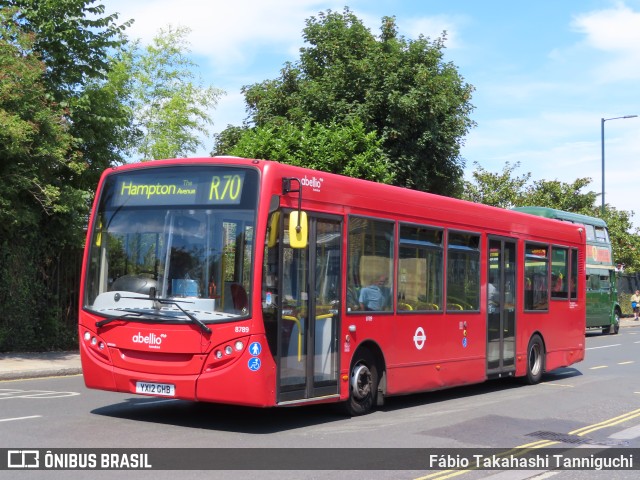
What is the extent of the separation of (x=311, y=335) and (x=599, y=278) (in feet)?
89.4

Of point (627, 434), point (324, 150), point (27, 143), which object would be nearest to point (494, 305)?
point (627, 434)

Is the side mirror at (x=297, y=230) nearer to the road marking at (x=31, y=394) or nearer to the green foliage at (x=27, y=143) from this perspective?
the road marking at (x=31, y=394)

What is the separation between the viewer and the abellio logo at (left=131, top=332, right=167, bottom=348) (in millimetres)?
9500

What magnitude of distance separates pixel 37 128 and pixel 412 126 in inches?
575

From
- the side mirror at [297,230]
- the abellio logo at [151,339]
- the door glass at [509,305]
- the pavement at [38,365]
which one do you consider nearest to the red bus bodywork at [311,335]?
the abellio logo at [151,339]

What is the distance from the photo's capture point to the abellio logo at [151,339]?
9.50 m

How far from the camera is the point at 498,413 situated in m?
11.9

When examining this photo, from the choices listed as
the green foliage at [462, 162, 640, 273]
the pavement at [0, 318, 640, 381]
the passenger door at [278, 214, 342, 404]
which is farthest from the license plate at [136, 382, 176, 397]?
the green foliage at [462, 162, 640, 273]

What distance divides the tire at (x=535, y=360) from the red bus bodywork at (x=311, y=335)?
174 cm

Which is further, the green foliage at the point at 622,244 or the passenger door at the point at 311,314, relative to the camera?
the green foliage at the point at 622,244

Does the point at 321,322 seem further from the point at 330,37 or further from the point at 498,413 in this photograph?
the point at 330,37

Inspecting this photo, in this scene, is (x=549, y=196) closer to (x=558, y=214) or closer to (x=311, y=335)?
(x=558, y=214)

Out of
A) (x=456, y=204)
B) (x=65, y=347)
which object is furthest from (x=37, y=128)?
(x=456, y=204)

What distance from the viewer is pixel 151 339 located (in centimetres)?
955
